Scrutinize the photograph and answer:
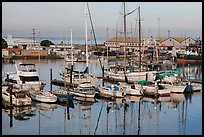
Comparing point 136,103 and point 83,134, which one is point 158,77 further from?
point 83,134

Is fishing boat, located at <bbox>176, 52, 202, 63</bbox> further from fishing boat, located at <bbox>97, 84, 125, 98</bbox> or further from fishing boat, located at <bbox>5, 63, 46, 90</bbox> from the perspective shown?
fishing boat, located at <bbox>97, 84, 125, 98</bbox>

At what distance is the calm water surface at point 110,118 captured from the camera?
10.5 metres

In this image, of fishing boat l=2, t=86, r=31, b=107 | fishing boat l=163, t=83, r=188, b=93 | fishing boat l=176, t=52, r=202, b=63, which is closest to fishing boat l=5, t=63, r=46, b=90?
fishing boat l=2, t=86, r=31, b=107

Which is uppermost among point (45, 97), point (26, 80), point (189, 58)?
point (189, 58)

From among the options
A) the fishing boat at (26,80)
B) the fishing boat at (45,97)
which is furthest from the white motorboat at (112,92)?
the fishing boat at (26,80)

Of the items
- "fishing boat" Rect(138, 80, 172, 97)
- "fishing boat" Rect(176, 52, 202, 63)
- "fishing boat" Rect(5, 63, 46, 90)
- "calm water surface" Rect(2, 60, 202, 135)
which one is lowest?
"calm water surface" Rect(2, 60, 202, 135)

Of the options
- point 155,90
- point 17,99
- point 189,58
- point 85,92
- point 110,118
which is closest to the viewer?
point 110,118

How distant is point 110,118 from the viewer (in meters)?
12.2

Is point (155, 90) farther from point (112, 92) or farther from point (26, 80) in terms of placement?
point (26, 80)

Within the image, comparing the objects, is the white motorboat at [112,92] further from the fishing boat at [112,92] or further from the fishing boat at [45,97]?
the fishing boat at [45,97]

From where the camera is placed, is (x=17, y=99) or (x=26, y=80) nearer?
(x=17, y=99)

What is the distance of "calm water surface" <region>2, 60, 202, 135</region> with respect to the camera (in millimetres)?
10547

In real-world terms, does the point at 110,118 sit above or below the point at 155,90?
below

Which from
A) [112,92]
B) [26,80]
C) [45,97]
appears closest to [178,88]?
[112,92]
